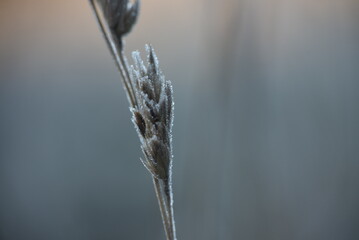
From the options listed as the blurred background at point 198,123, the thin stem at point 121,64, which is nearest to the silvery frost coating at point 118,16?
the thin stem at point 121,64

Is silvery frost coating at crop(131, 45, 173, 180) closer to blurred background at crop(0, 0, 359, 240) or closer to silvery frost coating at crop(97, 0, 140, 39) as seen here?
silvery frost coating at crop(97, 0, 140, 39)

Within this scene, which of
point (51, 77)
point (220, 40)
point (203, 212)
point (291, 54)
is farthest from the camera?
point (51, 77)

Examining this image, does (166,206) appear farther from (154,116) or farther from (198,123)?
(198,123)

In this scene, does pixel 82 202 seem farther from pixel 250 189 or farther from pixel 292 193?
pixel 292 193

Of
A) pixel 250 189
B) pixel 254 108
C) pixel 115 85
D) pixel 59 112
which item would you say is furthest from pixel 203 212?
pixel 59 112

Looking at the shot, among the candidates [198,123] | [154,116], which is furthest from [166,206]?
[198,123]

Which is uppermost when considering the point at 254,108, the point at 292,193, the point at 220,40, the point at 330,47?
the point at 220,40

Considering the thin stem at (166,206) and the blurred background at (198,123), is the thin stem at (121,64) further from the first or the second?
the blurred background at (198,123)

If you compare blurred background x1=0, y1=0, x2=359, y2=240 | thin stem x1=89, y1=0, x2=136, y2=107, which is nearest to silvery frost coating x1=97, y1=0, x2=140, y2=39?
thin stem x1=89, y1=0, x2=136, y2=107
